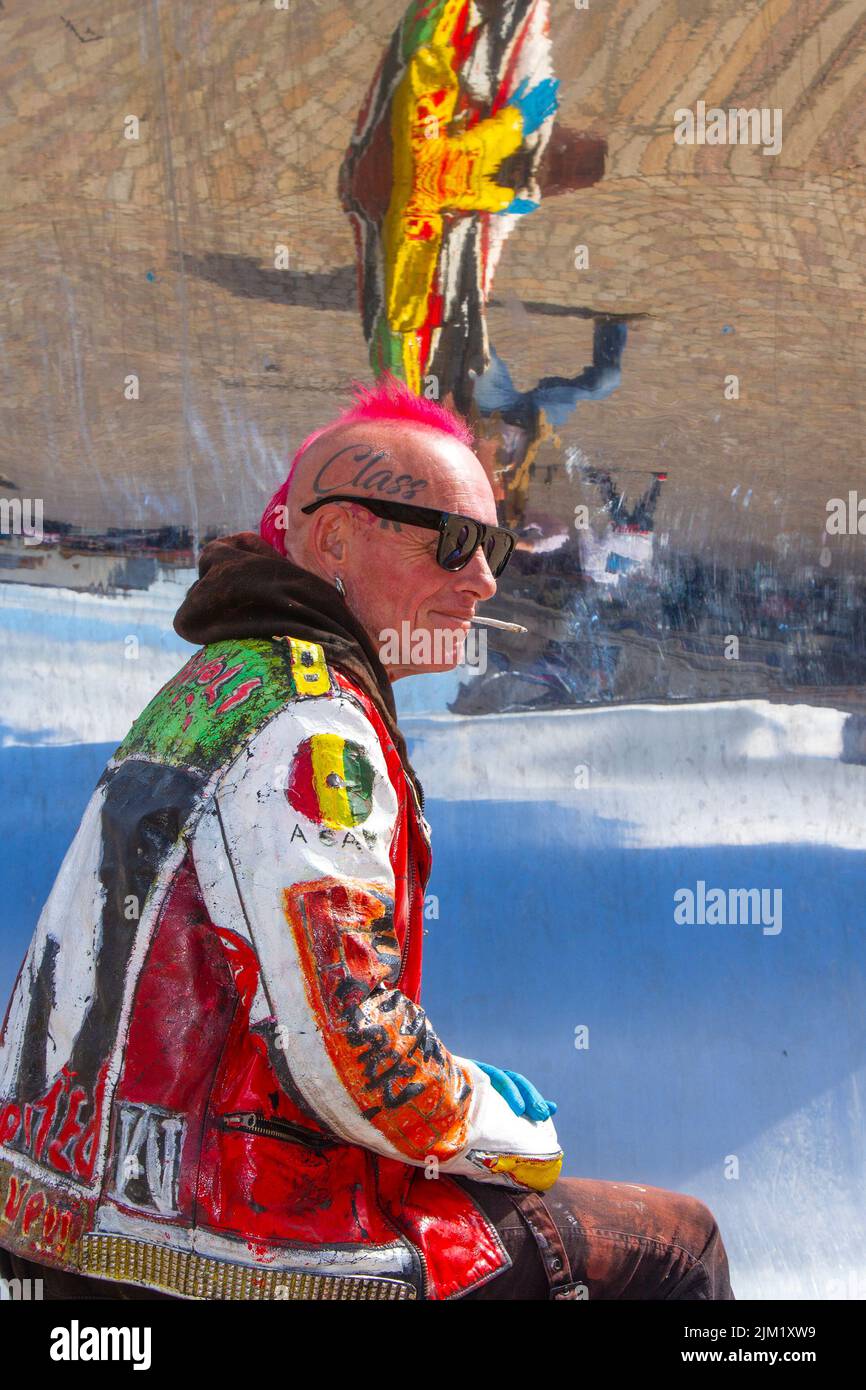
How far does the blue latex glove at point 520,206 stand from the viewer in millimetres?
3246

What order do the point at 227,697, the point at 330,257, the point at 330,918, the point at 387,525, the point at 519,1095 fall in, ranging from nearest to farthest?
the point at 330,918 < the point at 227,697 < the point at 519,1095 < the point at 387,525 < the point at 330,257

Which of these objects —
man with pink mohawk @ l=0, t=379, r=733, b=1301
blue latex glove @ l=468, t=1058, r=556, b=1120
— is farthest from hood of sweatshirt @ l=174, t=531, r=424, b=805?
blue latex glove @ l=468, t=1058, r=556, b=1120

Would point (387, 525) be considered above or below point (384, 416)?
below

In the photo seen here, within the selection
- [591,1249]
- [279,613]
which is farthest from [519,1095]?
[279,613]

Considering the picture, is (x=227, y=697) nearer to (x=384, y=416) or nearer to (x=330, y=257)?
(x=384, y=416)

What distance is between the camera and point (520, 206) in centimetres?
325

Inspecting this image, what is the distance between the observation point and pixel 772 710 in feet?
11.2

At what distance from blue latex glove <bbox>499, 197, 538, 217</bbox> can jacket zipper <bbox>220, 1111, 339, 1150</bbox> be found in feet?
7.87

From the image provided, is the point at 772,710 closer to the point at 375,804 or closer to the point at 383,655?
the point at 383,655

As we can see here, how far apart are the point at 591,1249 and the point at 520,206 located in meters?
2.41

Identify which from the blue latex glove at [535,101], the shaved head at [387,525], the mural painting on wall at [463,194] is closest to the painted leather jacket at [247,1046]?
the shaved head at [387,525]

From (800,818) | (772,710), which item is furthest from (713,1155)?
(772,710)

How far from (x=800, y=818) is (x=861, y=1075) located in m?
0.59

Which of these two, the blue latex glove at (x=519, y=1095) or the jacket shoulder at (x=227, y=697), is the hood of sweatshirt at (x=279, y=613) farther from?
the blue latex glove at (x=519, y=1095)
